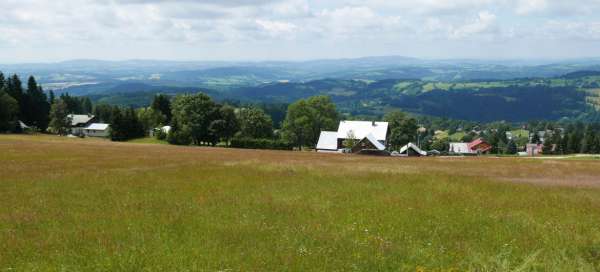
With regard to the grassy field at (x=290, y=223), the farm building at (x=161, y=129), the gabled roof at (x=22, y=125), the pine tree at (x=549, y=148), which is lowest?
the pine tree at (x=549, y=148)

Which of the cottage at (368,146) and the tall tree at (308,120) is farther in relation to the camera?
the tall tree at (308,120)

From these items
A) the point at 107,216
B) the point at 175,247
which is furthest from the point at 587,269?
the point at 107,216

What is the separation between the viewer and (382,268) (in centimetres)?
1162

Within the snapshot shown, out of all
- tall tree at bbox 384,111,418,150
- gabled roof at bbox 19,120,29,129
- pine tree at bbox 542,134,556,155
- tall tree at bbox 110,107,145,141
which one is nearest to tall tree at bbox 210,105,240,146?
tall tree at bbox 110,107,145,141

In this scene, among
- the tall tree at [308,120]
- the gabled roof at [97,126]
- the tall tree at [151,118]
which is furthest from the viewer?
the gabled roof at [97,126]

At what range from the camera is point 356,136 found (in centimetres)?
12181

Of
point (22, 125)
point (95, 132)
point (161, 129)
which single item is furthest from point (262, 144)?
point (95, 132)

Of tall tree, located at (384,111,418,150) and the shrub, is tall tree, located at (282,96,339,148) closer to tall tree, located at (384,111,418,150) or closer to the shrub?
tall tree, located at (384,111,418,150)

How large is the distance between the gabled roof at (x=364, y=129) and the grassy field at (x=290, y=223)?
310 feet

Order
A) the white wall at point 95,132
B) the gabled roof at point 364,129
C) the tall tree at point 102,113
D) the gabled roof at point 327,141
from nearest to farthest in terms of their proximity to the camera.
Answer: the gabled roof at point 327,141 < the gabled roof at point 364,129 < the white wall at point 95,132 < the tall tree at point 102,113

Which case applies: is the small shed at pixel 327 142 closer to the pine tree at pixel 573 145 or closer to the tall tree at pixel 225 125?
the tall tree at pixel 225 125

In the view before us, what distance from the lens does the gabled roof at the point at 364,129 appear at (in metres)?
123

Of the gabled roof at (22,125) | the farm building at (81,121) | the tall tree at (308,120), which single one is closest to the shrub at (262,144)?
the tall tree at (308,120)

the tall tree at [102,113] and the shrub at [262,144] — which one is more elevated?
the shrub at [262,144]
